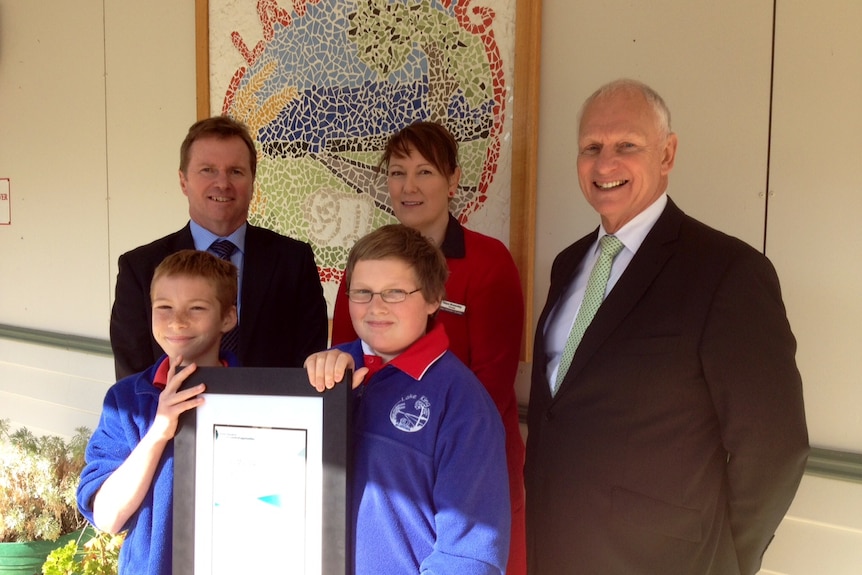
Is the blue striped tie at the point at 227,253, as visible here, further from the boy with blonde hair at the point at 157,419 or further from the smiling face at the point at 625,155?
the smiling face at the point at 625,155

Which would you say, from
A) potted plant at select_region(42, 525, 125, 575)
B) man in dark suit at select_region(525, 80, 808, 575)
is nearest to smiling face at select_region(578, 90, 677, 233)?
man in dark suit at select_region(525, 80, 808, 575)

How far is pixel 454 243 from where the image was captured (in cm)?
200

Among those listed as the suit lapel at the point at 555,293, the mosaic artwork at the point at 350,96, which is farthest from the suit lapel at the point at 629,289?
the mosaic artwork at the point at 350,96

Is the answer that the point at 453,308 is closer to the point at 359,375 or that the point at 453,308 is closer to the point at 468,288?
the point at 468,288

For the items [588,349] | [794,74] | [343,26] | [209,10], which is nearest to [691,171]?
[794,74]

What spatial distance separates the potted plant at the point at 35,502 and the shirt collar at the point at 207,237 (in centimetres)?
103

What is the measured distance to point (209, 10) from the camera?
3.38 metres

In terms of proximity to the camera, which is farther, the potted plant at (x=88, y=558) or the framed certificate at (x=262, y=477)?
the potted plant at (x=88, y=558)

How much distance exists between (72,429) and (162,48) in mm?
2461

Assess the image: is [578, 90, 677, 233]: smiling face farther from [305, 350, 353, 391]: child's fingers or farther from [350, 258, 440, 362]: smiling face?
[305, 350, 353, 391]: child's fingers

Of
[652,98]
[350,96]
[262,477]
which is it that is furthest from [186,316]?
[350,96]

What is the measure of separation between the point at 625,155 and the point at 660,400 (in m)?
0.57

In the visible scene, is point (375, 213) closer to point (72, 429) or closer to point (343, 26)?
point (343, 26)

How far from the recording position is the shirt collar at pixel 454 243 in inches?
78.2
